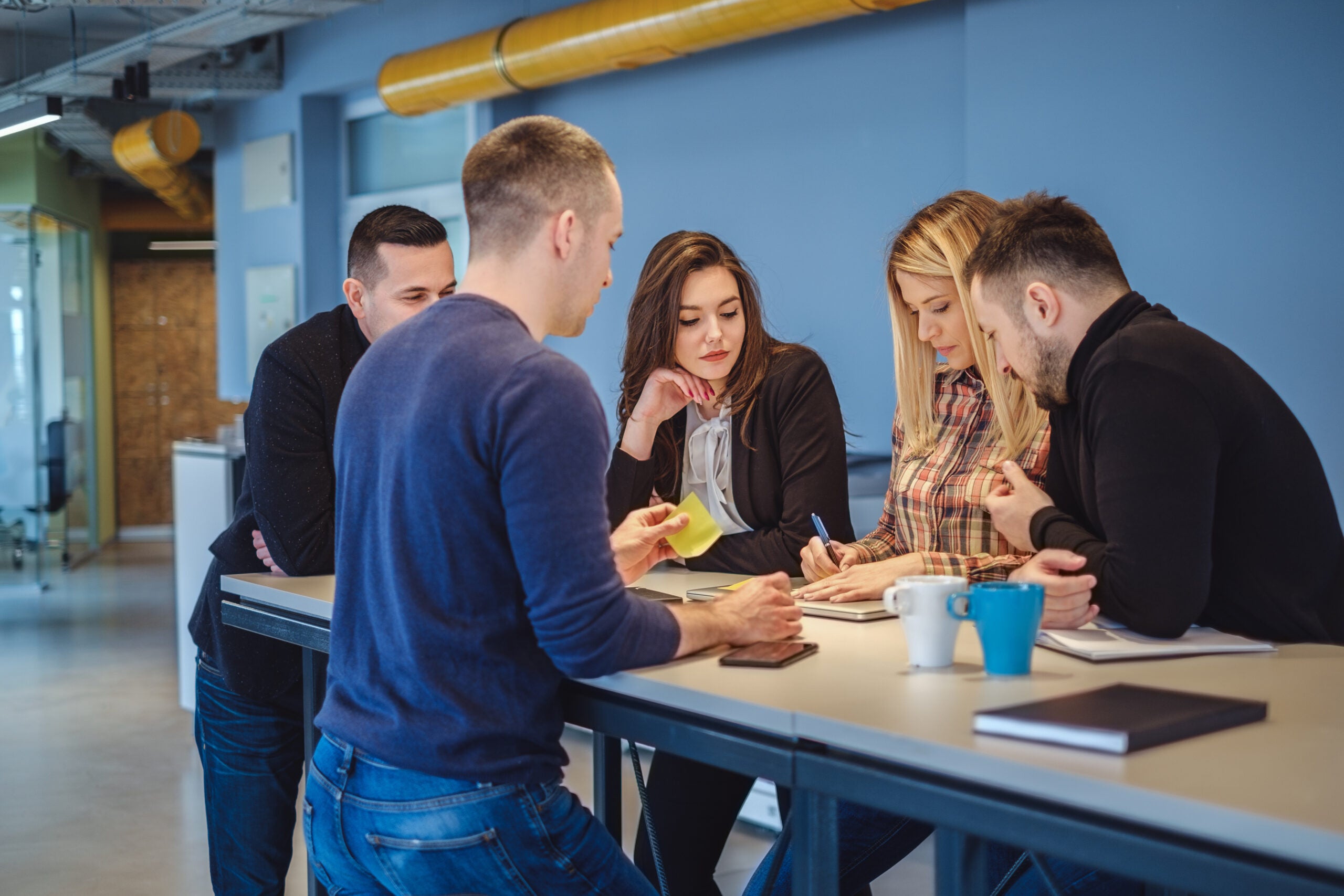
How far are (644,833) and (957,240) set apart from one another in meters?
1.34

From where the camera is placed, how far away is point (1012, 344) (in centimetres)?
199

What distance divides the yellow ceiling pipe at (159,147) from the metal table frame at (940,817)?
26.4 feet

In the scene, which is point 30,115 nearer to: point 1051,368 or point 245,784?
point 245,784

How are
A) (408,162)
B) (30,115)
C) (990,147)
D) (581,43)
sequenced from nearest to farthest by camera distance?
(990,147), (581,43), (30,115), (408,162)

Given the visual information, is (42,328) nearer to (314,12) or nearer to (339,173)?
(339,173)

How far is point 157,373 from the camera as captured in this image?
13.6m

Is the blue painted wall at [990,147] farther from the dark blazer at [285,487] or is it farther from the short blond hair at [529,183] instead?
the short blond hair at [529,183]

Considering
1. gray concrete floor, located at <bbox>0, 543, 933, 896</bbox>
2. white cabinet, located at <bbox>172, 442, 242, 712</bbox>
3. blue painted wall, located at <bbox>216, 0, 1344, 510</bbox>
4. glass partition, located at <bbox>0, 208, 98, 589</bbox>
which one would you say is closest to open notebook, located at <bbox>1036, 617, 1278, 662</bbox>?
gray concrete floor, located at <bbox>0, 543, 933, 896</bbox>

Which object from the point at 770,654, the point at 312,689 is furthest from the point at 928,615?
the point at 312,689

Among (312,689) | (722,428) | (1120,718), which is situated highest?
(722,428)

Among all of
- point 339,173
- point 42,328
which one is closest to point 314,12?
point 339,173

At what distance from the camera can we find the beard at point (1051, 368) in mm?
1935

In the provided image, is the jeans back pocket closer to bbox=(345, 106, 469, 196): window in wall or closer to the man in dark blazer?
the man in dark blazer

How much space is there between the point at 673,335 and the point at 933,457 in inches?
24.6
